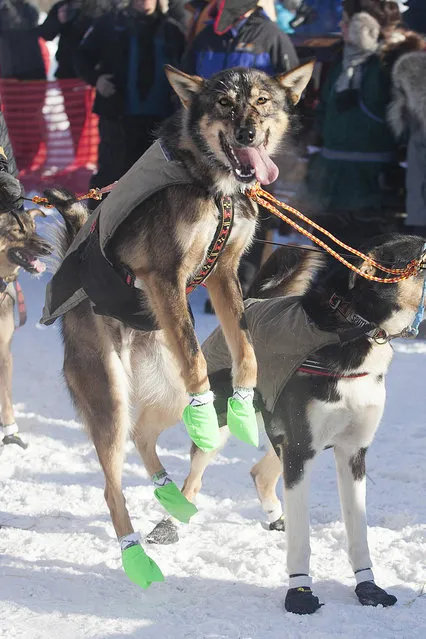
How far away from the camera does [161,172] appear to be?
2.97 meters

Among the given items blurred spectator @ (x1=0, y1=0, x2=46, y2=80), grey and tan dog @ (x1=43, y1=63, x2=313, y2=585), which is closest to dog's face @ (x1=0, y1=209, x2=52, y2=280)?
grey and tan dog @ (x1=43, y1=63, x2=313, y2=585)

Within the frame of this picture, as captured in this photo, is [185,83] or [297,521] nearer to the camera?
[185,83]

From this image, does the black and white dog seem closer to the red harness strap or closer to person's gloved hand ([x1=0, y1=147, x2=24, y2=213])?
the red harness strap

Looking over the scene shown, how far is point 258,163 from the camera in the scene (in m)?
2.84

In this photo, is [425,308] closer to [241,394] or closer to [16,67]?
[241,394]

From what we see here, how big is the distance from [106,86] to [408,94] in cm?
268

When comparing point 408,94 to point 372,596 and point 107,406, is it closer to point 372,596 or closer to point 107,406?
point 107,406

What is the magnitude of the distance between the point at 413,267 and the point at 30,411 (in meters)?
3.03

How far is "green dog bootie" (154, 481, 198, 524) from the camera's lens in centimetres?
346

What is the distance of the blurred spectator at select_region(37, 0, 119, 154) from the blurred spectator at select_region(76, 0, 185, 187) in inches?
23.9

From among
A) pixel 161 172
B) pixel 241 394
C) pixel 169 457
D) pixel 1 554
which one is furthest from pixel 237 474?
pixel 161 172

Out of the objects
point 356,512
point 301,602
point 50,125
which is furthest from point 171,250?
point 50,125

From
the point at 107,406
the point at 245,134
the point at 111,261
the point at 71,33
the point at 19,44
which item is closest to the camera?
the point at 245,134

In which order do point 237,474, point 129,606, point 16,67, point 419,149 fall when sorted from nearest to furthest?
point 129,606 → point 237,474 → point 419,149 → point 16,67
